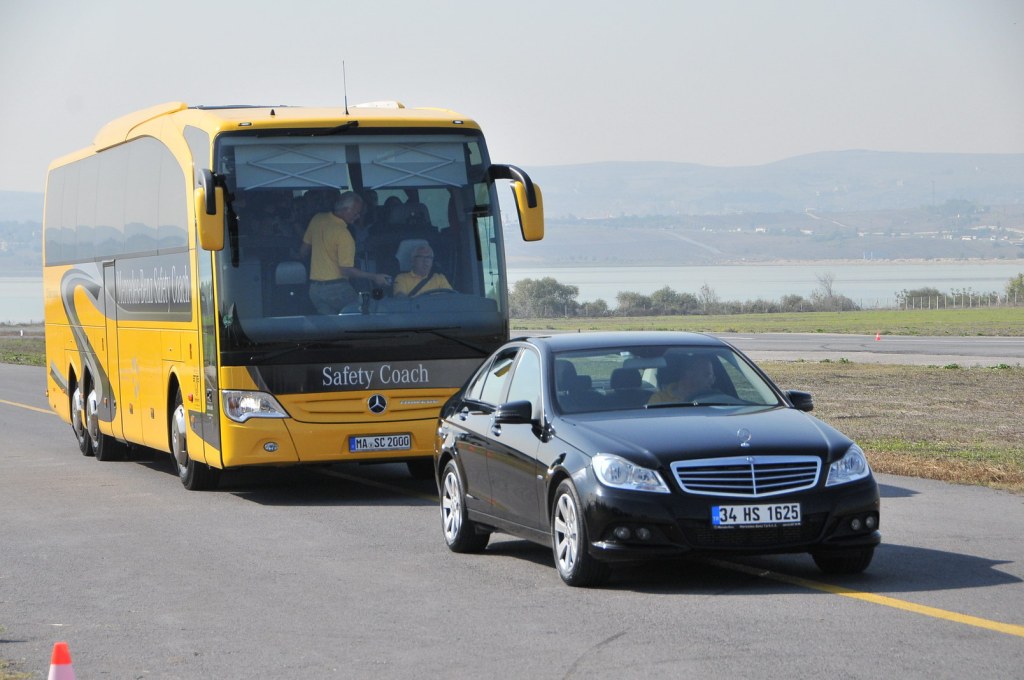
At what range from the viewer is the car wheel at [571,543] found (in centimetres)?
916

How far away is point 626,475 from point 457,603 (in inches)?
45.7

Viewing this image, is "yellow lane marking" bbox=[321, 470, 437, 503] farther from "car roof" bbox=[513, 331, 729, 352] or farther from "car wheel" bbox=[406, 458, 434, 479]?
"car roof" bbox=[513, 331, 729, 352]

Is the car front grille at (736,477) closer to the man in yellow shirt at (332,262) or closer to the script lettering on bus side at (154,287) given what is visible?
the man in yellow shirt at (332,262)

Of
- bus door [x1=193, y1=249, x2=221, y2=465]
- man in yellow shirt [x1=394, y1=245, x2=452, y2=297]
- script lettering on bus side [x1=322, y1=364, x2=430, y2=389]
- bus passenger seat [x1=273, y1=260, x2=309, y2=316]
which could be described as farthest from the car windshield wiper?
bus door [x1=193, y1=249, x2=221, y2=465]

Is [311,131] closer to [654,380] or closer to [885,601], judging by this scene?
[654,380]

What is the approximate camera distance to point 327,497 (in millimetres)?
15234

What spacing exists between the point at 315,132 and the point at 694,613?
25.0 ft

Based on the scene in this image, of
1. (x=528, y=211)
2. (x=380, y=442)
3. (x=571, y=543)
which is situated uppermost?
(x=528, y=211)

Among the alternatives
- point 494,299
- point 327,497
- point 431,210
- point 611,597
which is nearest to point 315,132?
point 431,210

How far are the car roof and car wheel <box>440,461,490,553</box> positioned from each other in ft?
3.71

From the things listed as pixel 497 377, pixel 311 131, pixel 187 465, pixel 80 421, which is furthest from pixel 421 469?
pixel 80 421

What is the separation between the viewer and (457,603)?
900 centimetres

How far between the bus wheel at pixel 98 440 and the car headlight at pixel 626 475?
1170 centimetres

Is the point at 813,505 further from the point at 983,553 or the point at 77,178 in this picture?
the point at 77,178
